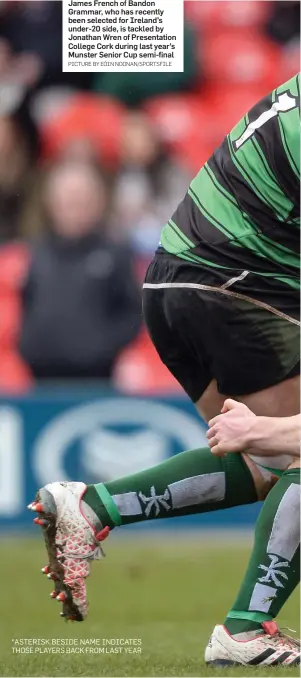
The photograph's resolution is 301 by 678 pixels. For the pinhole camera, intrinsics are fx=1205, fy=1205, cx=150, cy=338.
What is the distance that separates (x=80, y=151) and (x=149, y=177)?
37cm

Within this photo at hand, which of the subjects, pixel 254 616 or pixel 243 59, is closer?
pixel 254 616

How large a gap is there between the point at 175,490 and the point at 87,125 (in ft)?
10.9

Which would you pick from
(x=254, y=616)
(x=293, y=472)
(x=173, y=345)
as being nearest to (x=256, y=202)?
(x=173, y=345)

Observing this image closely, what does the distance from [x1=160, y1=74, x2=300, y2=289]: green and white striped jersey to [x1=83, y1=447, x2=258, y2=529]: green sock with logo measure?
0.54 metres

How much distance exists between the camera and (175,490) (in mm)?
3125

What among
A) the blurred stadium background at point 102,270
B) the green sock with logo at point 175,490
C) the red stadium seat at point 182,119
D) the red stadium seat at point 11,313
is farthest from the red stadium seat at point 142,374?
the green sock with logo at point 175,490

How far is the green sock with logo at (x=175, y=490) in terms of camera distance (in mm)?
3107

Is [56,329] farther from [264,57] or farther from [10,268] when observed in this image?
[264,57]

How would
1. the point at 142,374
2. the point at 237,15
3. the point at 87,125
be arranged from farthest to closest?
the point at 237,15 < the point at 87,125 < the point at 142,374

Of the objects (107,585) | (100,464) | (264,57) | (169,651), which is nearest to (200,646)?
(169,651)

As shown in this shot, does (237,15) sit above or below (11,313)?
above

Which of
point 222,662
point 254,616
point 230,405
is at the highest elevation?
point 230,405

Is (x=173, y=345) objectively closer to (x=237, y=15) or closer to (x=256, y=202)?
(x=256, y=202)

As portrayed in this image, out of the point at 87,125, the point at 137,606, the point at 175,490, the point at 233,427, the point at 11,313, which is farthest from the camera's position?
the point at 87,125
